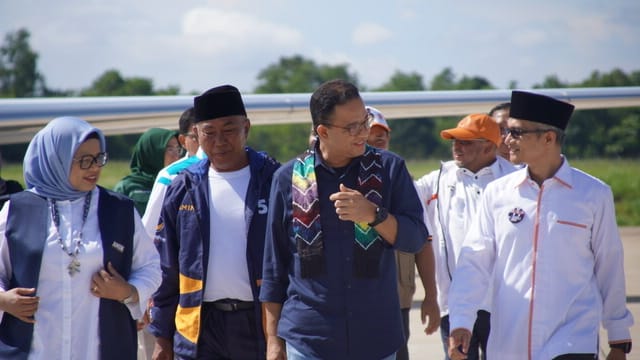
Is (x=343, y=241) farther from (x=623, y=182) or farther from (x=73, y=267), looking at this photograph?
(x=623, y=182)

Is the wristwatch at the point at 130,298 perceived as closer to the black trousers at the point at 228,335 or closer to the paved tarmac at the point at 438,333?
the black trousers at the point at 228,335

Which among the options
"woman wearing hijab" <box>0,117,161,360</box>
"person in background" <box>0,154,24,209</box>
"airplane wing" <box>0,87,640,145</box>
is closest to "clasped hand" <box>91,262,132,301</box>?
"woman wearing hijab" <box>0,117,161,360</box>

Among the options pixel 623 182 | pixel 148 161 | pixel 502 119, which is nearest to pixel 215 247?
pixel 148 161

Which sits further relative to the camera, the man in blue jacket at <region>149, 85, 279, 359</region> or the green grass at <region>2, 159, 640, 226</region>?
the green grass at <region>2, 159, 640, 226</region>

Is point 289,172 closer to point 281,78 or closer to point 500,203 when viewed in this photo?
point 500,203

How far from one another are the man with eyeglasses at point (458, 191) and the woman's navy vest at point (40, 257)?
2.35 meters

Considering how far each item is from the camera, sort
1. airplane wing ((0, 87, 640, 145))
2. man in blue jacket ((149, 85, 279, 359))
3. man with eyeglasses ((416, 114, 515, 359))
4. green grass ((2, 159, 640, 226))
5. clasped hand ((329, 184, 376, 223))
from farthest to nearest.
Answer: green grass ((2, 159, 640, 226)) < airplane wing ((0, 87, 640, 145)) < man with eyeglasses ((416, 114, 515, 359)) < man in blue jacket ((149, 85, 279, 359)) < clasped hand ((329, 184, 376, 223))

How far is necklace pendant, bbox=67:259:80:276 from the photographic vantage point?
4.04 meters

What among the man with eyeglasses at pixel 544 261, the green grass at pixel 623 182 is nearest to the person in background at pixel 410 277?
the man with eyeglasses at pixel 544 261

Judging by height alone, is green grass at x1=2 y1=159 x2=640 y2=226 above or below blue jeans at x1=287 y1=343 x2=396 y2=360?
below

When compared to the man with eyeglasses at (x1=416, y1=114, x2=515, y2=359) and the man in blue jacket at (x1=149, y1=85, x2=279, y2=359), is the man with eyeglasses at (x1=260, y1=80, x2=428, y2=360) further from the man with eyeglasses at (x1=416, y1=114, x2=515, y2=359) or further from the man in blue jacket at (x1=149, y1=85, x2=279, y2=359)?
the man with eyeglasses at (x1=416, y1=114, x2=515, y2=359)

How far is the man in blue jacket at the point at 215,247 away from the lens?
4.71 m

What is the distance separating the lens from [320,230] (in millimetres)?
4074

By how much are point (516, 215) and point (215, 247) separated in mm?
1546
